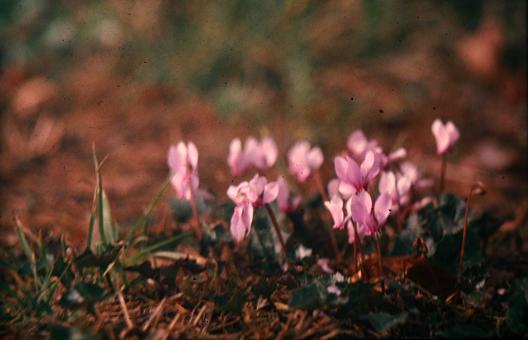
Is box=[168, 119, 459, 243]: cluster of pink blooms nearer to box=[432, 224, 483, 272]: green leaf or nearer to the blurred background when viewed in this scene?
box=[432, 224, 483, 272]: green leaf

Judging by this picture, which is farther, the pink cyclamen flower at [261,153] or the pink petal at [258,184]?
the pink cyclamen flower at [261,153]

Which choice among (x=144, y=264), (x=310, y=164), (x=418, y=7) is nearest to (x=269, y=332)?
(x=144, y=264)

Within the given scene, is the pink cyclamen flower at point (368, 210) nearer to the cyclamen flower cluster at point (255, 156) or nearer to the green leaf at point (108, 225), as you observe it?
the cyclamen flower cluster at point (255, 156)

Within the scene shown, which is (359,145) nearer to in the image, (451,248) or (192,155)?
(451,248)

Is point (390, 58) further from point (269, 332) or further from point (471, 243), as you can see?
point (269, 332)

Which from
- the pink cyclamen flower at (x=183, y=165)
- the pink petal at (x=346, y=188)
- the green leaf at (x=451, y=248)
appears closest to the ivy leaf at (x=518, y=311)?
the green leaf at (x=451, y=248)

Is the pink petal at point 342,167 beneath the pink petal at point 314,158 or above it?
Result: above

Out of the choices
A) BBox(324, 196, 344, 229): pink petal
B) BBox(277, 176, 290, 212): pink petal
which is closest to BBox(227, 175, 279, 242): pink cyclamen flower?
BBox(324, 196, 344, 229): pink petal
